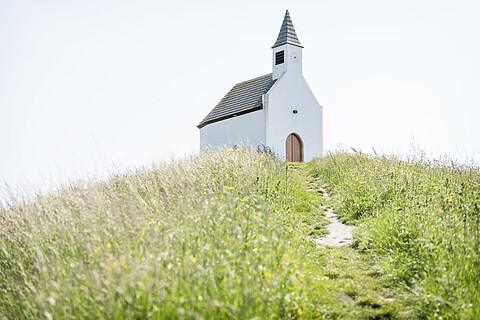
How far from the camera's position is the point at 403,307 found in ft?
16.1

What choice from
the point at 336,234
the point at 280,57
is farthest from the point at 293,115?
the point at 336,234

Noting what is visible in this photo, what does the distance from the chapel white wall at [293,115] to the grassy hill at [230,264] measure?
13.0m

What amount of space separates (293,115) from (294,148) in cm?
191

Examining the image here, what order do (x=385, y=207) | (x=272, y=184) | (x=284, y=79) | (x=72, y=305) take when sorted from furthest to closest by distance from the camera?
(x=284, y=79) < (x=272, y=184) < (x=385, y=207) < (x=72, y=305)

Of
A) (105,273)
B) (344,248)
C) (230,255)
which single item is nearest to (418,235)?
(344,248)

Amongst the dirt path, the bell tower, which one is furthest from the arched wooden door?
the dirt path

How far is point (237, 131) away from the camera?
76.1 feet

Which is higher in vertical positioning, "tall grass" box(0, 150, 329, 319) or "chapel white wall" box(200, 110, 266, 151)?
"chapel white wall" box(200, 110, 266, 151)

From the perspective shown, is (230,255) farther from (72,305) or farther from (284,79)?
(284,79)

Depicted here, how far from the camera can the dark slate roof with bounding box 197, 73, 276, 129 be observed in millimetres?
22597

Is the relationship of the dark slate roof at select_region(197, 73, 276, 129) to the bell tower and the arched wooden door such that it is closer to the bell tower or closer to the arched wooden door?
the bell tower

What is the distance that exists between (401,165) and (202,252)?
902cm

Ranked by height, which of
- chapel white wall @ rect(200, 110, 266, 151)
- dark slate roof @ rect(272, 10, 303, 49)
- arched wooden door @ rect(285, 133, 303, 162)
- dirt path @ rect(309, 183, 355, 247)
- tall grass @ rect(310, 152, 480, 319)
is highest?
dark slate roof @ rect(272, 10, 303, 49)

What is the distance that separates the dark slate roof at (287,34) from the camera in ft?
74.2
